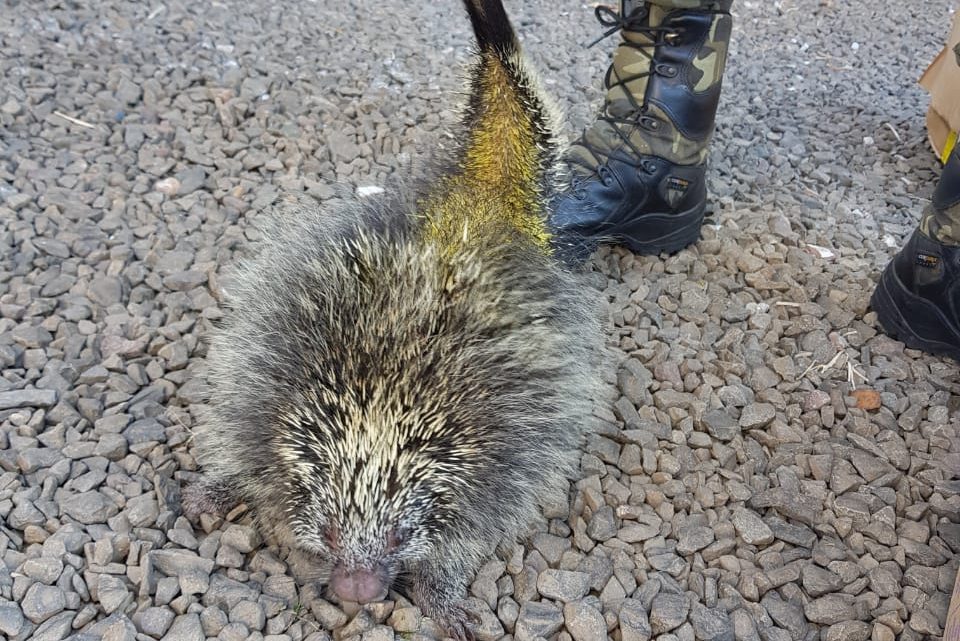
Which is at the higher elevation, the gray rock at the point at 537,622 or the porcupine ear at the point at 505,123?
the porcupine ear at the point at 505,123

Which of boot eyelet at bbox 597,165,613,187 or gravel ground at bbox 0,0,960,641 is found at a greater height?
boot eyelet at bbox 597,165,613,187

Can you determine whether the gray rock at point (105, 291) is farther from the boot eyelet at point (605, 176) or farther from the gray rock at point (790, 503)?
the gray rock at point (790, 503)

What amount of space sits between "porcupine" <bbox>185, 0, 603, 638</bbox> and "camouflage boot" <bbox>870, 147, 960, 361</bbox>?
141cm

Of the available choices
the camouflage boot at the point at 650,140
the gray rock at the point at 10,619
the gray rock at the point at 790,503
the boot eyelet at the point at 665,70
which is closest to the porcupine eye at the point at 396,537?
the gray rock at the point at 10,619

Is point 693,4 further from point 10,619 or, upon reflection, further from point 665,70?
point 10,619

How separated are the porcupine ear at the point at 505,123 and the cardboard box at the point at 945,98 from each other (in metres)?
2.80

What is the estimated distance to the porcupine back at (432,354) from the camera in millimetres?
2211

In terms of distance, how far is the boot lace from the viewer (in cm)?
355

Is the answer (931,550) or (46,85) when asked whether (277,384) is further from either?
(46,85)

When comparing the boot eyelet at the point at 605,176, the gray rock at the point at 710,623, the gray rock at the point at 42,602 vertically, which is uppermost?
the boot eyelet at the point at 605,176

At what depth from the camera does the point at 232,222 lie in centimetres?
384

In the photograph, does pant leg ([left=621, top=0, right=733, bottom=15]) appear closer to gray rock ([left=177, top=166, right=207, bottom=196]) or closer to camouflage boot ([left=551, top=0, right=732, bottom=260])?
camouflage boot ([left=551, top=0, right=732, bottom=260])

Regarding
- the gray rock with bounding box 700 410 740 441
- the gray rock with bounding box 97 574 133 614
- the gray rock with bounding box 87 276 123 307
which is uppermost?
the gray rock with bounding box 87 276 123 307

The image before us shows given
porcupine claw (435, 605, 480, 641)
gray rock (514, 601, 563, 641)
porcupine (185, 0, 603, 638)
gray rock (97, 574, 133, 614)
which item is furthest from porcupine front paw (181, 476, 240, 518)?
gray rock (514, 601, 563, 641)
